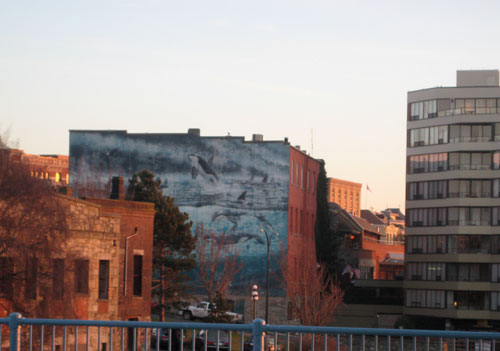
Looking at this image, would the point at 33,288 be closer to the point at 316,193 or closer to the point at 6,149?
the point at 6,149

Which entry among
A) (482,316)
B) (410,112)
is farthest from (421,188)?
(482,316)

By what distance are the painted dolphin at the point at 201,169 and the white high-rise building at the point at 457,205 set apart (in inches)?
901

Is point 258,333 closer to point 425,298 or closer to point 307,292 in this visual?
point 307,292

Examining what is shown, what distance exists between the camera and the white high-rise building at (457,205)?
283 ft

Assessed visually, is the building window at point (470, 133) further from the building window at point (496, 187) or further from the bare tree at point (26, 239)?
the bare tree at point (26, 239)

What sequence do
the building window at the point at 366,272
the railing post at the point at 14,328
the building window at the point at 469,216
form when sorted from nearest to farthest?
the railing post at the point at 14,328
the building window at the point at 469,216
the building window at the point at 366,272

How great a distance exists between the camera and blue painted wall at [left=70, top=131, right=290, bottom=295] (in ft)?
266

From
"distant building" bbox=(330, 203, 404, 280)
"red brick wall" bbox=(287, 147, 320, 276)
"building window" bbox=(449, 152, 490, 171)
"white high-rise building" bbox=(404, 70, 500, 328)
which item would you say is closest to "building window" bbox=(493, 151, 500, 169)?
"white high-rise building" bbox=(404, 70, 500, 328)

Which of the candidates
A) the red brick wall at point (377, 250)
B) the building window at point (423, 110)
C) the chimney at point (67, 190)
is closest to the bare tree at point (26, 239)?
the chimney at point (67, 190)

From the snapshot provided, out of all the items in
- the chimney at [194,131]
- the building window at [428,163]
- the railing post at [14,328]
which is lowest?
the railing post at [14,328]

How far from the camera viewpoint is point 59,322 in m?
11.1

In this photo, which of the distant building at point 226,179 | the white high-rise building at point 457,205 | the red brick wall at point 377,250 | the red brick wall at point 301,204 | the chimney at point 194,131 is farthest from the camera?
the red brick wall at point 377,250

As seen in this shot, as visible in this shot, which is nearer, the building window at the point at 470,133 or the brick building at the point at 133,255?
the brick building at the point at 133,255

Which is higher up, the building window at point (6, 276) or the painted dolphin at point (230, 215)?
the painted dolphin at point (230, 215)
